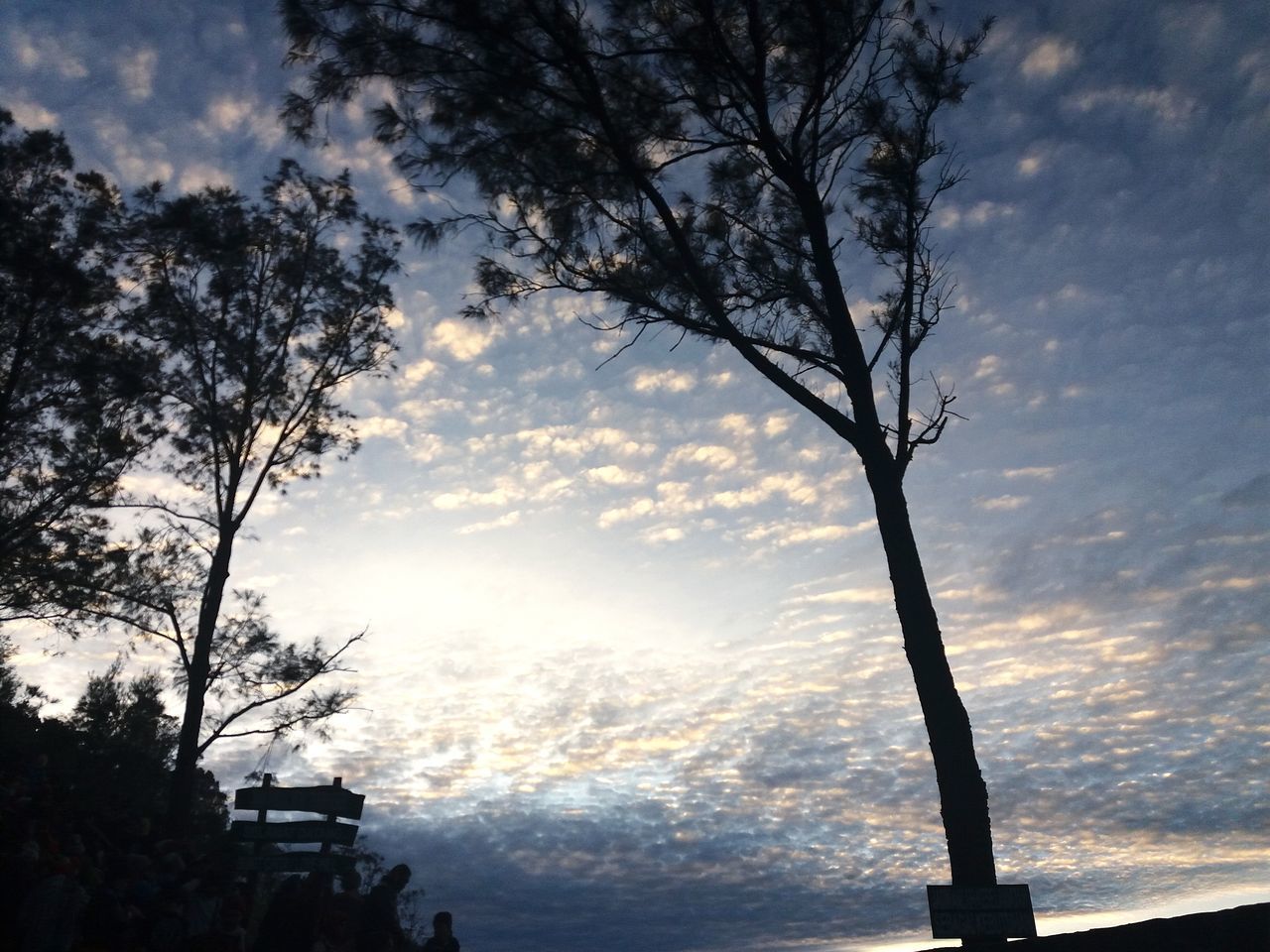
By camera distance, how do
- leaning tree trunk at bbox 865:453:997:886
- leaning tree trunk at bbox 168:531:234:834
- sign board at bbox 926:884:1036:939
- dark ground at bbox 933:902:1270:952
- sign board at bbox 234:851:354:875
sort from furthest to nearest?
leaning tree trunk at bbox 168:531:234:834, sign board at bbox 234:851:354:875, leaning tree trunk at bbox 865:453:997:886, sign board at bbox 926:884:1036:939, dark ground at bbox 933:902:1270:952

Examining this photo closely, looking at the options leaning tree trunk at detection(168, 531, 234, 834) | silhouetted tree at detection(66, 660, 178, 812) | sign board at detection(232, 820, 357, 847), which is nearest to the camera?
sign board at detection(232, 820, 357, 847)

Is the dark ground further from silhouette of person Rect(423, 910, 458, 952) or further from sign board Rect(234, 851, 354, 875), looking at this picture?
sign board Rect(234, 851, 354, 875)

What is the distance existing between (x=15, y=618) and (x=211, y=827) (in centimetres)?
2723

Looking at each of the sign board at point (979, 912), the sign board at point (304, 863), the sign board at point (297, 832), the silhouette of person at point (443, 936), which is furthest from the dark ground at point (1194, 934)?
the sign board at point (297, 832)

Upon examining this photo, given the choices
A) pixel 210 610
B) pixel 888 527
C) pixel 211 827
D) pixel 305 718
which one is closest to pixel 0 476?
pixel 210 610

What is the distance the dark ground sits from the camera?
5551 mm

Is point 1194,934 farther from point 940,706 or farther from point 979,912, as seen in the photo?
point 940,706

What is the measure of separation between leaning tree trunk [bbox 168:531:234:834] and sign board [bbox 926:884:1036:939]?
13278mm

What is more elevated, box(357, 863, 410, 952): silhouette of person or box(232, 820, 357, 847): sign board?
box(232, 820, 357, 847): sign board

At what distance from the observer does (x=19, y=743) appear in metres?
27.8

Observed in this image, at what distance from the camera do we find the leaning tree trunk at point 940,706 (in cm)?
732

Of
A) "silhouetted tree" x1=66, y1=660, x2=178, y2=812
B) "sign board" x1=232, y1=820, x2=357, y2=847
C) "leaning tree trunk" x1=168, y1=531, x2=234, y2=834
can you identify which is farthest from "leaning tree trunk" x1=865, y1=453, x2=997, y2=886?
"silhouetted tree" x1=66, y1=660, x2=178, y2=812

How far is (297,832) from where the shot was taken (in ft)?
41.8

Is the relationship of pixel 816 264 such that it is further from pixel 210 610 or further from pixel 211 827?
pixel 211 827
